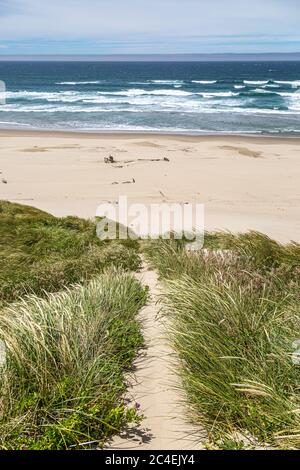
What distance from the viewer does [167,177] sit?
1658cm

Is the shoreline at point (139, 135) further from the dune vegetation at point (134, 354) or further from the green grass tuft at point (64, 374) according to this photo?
the green grass tuft at point (64, 374)

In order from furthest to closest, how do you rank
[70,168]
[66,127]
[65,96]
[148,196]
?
[65,96] → [66,127] → [70,168] → [148,196]

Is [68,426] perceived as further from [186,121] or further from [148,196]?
[186,121]

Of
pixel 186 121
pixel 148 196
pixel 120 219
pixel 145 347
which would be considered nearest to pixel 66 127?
pixel 186 121

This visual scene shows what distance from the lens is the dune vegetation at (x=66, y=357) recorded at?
327 cm

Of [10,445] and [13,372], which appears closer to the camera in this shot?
[10,445]

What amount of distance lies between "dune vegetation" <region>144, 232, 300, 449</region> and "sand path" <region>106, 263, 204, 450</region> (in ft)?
0.43

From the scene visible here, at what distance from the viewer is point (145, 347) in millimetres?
4660

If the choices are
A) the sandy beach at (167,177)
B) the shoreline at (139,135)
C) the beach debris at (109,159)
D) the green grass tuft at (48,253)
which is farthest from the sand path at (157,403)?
the shoreline at (139,135)

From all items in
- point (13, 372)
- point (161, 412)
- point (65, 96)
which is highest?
point (65, 96)

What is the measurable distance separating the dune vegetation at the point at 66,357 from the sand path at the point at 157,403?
0.10 m

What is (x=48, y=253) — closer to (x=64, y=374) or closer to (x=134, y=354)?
(x=134, y=354)

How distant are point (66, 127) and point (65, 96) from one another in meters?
23.8

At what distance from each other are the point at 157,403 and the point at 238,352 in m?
0.75
